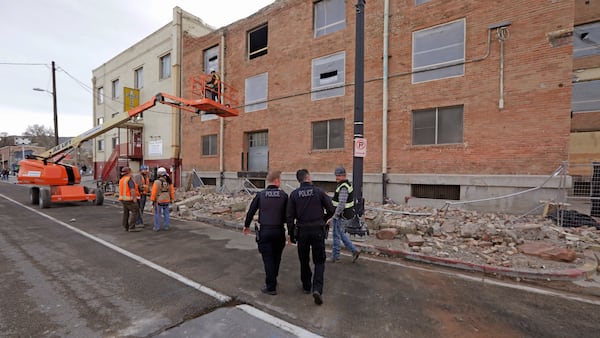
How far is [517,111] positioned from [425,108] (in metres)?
2.93

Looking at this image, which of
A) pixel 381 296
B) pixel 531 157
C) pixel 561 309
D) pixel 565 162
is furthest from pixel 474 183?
pixel 381 296

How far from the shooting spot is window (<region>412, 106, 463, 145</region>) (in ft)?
35.4

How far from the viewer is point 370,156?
12477mm

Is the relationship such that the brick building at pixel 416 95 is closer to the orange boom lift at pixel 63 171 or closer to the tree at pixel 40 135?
the orange boom lift at pixel 63 171

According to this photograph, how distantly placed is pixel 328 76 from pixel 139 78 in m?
18.5

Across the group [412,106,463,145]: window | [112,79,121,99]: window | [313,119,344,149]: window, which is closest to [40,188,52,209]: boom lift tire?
[313,119,344,149]: window

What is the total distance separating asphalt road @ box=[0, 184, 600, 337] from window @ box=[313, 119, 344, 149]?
8088mm

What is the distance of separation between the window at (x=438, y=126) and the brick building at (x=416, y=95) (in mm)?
39

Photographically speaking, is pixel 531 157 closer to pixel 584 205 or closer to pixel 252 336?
pixel 584 205

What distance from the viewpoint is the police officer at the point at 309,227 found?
4.04 meters

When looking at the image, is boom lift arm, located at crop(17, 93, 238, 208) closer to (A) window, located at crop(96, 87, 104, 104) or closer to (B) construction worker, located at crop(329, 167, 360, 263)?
(B) construction worker, located at crop(329, 167, 360, 263)

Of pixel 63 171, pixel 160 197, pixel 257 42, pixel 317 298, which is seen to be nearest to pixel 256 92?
pixel 257 42

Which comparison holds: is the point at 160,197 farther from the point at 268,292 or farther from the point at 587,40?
the point at 587,40

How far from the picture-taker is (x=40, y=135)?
77.7 metres
